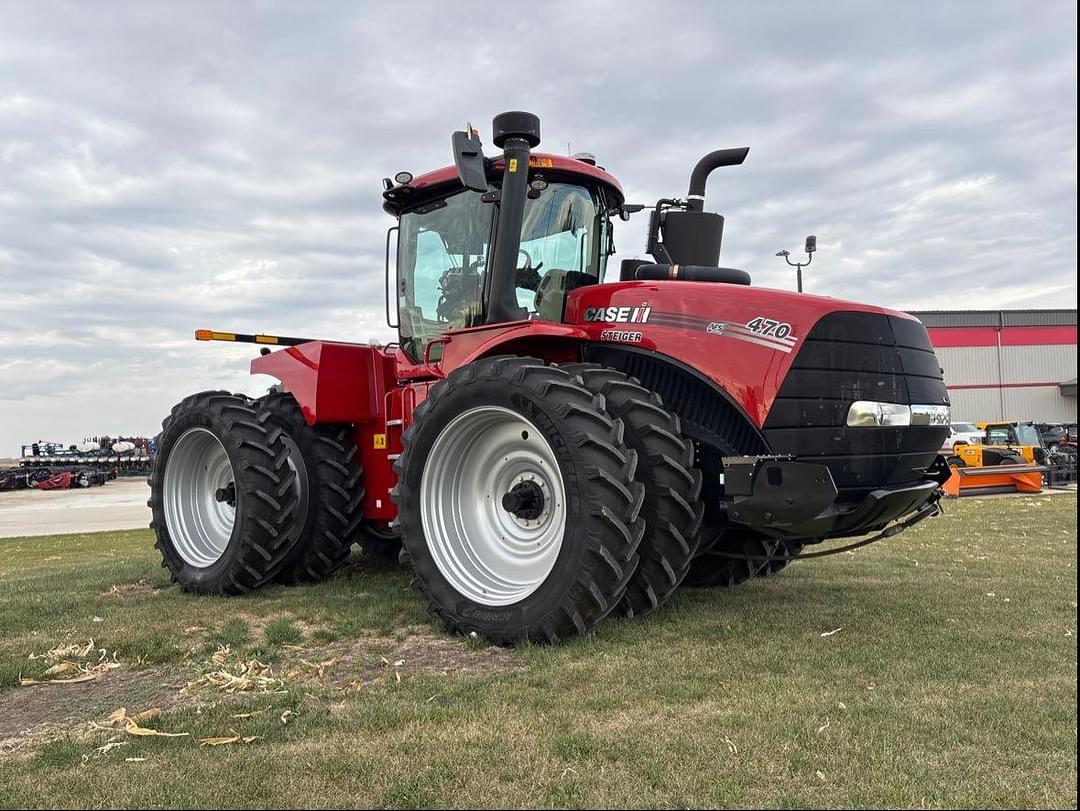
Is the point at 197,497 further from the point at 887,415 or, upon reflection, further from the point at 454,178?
the point at 887,415

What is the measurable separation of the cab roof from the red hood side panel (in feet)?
3.90

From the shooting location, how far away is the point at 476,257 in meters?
5.82

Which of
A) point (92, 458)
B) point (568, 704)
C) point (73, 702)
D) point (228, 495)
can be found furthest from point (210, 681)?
point (92, 458)

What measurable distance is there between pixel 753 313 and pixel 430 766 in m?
2.83

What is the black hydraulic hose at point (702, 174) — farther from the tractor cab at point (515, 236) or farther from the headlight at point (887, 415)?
the headlight at point (887, 415)

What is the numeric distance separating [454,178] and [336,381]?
1795 mm

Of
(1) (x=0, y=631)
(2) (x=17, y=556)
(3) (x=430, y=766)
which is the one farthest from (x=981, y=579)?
(2) (x=17, y=556)

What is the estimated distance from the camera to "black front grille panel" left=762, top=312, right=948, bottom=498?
14.4 feet

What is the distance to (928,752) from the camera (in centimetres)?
283

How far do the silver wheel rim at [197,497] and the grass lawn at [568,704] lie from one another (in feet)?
3.05

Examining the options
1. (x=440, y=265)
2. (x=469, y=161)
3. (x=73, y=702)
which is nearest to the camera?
(x=73, y=702)

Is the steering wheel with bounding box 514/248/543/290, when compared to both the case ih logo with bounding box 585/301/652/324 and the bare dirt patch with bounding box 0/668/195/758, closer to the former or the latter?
the case ih logo with bounding box 585/301/652/324

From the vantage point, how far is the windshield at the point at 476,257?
5.60 metres

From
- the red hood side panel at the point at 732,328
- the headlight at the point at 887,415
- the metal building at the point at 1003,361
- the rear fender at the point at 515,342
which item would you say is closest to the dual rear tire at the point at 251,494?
the rear fender at the point at 515,342
